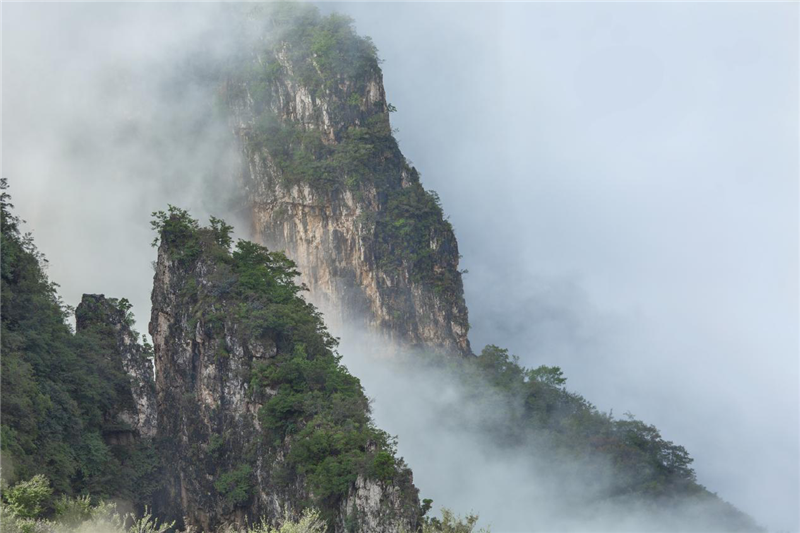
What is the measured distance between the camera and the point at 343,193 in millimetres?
102375

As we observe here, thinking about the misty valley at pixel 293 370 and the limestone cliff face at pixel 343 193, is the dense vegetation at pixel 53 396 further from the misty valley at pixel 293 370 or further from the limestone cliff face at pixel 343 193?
the limestone cliff face at pixel 343 193

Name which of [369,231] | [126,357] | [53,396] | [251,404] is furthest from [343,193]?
[53,396]

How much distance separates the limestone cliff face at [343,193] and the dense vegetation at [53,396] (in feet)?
90.9

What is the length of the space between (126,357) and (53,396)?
17.1 meters

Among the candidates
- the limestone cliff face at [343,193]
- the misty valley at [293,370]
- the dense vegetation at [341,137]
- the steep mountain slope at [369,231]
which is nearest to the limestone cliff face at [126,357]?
the misty valley at [293,370]

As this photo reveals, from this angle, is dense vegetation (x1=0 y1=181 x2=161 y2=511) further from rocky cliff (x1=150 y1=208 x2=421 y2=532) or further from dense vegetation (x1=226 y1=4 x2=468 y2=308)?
dense vegetation (x1=226 y1=4 x2=468 y2=308)

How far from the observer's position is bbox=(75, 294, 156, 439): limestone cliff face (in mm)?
76500

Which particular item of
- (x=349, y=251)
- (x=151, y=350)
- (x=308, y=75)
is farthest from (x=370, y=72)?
(x=151, y=350)

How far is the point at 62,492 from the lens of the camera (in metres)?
60.1

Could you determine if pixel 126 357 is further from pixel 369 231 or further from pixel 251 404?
pixel 369 231

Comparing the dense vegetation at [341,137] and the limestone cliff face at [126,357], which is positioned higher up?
the dense vegetation at [341,137]

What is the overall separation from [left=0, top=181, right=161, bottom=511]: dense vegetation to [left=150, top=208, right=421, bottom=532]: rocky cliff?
3.21 metres

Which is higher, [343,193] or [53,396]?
[343,193]

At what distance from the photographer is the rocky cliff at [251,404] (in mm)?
56906
